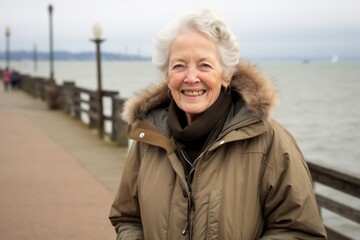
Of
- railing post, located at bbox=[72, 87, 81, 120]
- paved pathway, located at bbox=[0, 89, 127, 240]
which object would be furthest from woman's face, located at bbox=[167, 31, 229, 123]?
railing post, located at bbox=[72, 87, 81, 120]

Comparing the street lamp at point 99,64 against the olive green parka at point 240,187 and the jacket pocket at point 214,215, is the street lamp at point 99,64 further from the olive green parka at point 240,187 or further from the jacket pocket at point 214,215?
the jacket pocket at point 214,215

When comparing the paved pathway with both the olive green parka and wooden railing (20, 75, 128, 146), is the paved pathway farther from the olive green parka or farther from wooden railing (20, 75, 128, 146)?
the olive green parka

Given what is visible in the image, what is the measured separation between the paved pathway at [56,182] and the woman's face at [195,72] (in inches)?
132

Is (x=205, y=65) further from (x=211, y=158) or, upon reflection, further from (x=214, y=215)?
(x=214, y=215)

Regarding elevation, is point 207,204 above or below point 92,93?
above

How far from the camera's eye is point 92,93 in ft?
45.5

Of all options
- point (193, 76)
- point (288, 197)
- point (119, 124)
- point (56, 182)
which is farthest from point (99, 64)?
point (288, 197)

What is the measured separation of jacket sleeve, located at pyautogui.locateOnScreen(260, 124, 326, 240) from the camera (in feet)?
7.72

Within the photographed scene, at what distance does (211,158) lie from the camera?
2.45 m

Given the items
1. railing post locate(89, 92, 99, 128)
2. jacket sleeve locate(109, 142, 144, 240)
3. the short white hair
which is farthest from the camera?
railing post locate(89, 92, 99, 128)

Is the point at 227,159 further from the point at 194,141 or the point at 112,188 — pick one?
the point at 112,188

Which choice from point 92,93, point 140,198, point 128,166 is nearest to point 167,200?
point 140,198

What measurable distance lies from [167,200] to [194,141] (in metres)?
0.27

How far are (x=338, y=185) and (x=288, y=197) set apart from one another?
2.42 m
